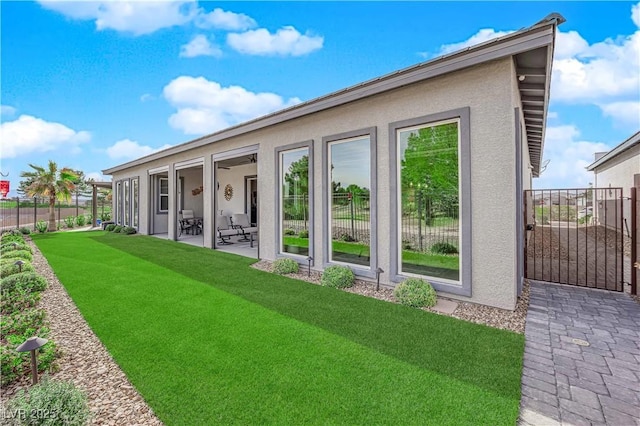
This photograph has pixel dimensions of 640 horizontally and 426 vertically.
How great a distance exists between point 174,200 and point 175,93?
11.1m

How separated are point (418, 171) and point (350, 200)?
156 cm

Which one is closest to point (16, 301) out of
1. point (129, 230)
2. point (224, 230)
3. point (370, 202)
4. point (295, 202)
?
point (295, 202)

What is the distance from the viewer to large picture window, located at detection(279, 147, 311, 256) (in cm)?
716

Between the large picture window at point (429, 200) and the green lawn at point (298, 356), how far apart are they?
3.67 feet

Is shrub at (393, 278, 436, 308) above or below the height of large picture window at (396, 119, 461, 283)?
below

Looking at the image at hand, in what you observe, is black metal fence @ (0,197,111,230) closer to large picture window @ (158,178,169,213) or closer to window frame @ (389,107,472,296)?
large picture window @ (158,178,169,213)

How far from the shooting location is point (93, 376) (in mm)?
2898

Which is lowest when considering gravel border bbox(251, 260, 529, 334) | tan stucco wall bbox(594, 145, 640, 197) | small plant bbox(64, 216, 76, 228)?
gravel border bbox(251, 260, 529, 334)

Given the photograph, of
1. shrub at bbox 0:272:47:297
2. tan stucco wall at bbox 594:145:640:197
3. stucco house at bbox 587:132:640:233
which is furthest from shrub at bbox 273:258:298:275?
tan stucco wall at bbox 594:145:640:197

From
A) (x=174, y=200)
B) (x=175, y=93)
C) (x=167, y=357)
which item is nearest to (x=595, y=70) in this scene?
(x=167, y=357)

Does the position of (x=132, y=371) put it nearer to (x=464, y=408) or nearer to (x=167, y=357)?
(x=167, y=357)

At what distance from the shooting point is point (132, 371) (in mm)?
2945

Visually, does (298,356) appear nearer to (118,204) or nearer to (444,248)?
(444,248)

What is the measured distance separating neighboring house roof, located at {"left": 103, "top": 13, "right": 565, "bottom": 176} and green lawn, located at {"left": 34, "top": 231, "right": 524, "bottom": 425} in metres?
3.86
